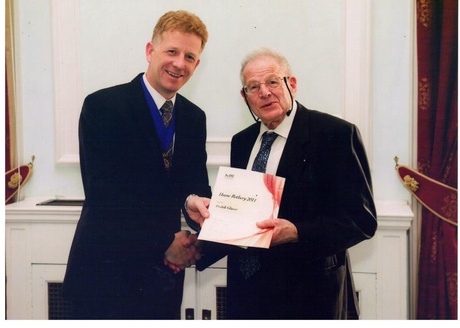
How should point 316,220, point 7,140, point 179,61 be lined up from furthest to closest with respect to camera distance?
point 7,140 < point 179,61 < point 316,220

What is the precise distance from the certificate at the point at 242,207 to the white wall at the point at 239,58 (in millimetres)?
278

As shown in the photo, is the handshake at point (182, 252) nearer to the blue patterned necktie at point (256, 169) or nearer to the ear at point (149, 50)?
the blue patterned necktie at point (256, 169)

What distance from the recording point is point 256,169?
1.50 m

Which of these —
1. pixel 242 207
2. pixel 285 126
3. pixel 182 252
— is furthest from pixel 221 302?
pixel 285 126

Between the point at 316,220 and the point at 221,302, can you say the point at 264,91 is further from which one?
the point at 221,302

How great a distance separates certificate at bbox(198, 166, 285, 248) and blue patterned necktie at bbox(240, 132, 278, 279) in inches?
1.9

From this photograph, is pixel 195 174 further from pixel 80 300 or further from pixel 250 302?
pixel 80 300

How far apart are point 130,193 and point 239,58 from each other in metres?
0.63

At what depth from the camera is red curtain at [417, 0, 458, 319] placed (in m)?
1.61

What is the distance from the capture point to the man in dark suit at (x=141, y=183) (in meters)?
1.64

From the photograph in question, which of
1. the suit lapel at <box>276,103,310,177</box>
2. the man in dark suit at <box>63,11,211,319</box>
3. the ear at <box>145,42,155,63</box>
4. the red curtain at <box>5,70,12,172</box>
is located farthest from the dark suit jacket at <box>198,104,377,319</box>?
the red curtain at <box>5,70,12,172</box>

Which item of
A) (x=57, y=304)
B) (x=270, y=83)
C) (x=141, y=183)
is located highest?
(x=270, y=83)

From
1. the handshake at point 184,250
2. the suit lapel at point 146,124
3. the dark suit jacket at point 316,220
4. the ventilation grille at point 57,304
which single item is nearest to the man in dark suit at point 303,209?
the dark suit jacket at point 316,220
